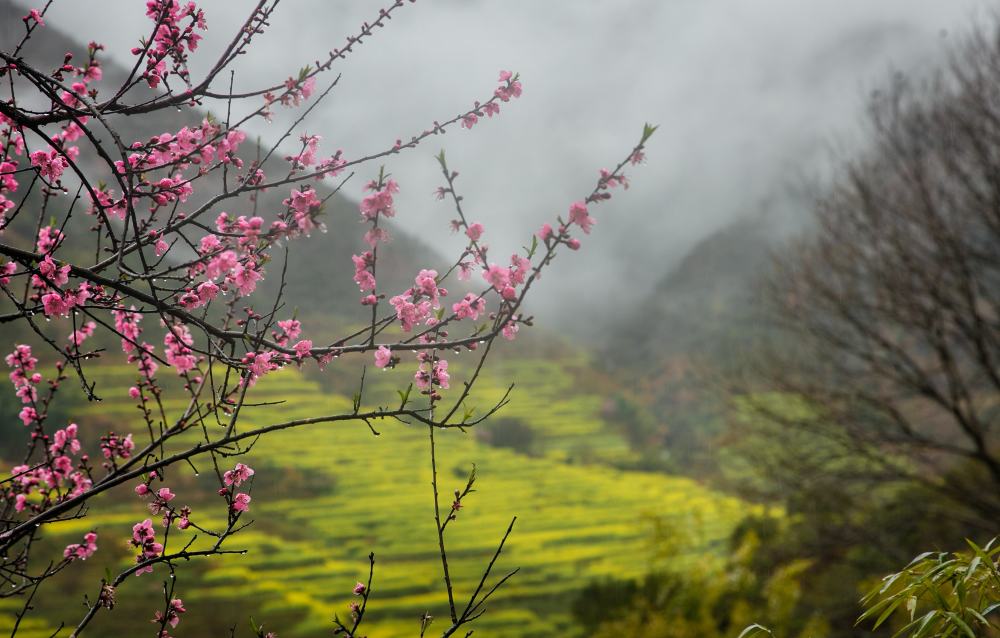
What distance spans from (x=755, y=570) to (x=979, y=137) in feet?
16.7

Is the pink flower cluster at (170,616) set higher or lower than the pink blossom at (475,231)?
lower

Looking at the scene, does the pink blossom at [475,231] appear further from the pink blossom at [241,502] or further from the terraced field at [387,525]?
the terraced field at [387,525]

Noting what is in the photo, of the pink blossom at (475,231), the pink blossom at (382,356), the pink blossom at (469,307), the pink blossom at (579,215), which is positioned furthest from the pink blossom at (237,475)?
the pink blossom at (579,215)

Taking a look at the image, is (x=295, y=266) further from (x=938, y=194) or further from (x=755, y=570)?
(x=938, y=194)

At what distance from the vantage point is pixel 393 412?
1.66 meters

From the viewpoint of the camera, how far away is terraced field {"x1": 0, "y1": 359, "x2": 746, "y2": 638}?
817cm

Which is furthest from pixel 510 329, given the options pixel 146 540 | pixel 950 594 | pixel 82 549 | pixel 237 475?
pixel 82 549

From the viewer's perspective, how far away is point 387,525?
10.1 m

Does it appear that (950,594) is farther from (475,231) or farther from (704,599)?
(704,599)

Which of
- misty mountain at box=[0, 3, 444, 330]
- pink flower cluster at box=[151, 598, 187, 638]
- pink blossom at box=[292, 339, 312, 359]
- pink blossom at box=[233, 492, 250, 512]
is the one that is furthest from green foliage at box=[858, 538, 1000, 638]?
misty mountain at box=[0, 3, 444, 330]

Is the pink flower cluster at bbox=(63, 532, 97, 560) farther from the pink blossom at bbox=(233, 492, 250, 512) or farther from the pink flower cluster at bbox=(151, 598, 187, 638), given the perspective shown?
the pink blossom at bbox=(233, 492, 250, 512)

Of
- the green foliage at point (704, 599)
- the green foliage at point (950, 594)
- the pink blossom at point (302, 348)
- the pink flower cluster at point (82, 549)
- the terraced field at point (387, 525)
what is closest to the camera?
the green foliage at point (950, 594)

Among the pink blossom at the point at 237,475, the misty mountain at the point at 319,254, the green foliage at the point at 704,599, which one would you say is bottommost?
the green foliage at the point at 704,599

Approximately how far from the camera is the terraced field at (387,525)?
8172 millimetres
